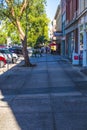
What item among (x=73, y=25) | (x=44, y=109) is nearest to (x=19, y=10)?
(x=73, y=25)

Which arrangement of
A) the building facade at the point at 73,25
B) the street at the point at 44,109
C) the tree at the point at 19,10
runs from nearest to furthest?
the street at the point at 44,109, the tree at the point at 19,10, the building facade at the point at 73,25

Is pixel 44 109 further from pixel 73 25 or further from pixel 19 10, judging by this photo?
pixel 73 25

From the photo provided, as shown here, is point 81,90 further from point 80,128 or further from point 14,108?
point 80,128

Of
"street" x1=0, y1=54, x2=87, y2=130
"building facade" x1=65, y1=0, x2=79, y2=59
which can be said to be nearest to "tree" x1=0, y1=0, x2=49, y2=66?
"building facade" x1=65, y1=0, x2=79, y2=59

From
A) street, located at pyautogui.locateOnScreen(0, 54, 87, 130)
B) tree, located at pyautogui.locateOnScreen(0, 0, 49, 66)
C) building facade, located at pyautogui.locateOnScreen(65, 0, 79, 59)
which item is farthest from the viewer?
building facade, located at pyautogui.locateOnScreen(65, 0, 79, 59)

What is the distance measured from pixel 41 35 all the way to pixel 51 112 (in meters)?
67.6

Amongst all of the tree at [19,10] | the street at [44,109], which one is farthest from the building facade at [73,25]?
the street at [44,109]

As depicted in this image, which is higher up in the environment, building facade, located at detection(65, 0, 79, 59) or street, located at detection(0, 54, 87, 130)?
building facade, located at detection(65, 0, 79, 59)

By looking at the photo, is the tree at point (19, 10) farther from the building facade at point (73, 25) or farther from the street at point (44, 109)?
the street at point (44, 109)

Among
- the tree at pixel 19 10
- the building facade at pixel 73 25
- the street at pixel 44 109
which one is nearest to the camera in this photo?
the street at pixel 44 109

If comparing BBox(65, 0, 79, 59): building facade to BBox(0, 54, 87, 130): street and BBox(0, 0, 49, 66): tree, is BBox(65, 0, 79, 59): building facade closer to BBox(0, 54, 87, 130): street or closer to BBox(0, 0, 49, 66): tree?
BBox(0, 0, 49, 66): tree

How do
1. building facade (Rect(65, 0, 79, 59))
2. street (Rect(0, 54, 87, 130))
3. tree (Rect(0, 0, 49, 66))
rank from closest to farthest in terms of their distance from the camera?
street (Rect(0, 54, 87, 130))
tree (Rect(0, 0, 49, 66))
building facade (Rect(65, 0, 79, 59))

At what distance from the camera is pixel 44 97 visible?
14148mm

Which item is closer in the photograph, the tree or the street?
the street
